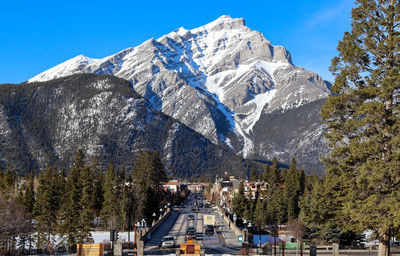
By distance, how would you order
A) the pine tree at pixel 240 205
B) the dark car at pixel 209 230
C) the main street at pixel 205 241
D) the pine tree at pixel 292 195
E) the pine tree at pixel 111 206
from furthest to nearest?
the pine tree at pixel 240 205 < the pine tree at pixel 292 195 < the pine tree at pixel 111 206 < the dark car at pixel 209 230 < the main street at pixel 205 241

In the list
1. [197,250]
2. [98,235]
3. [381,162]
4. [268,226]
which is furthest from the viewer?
[268,226]

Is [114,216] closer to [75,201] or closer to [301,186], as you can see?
[75,201]

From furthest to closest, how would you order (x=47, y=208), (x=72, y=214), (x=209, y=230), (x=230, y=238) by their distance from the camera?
1. (x=47, y=208)
2. (x=209, y=230)
3. (x=230, y=238)
4. (x=72, y=214)

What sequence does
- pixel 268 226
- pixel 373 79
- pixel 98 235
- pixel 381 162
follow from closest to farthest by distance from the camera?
pixel 381 162, pixel 373 79, pixel 98 235, pixel 268 226

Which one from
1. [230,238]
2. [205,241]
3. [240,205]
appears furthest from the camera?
[240,205]

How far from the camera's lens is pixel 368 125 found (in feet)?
92.1

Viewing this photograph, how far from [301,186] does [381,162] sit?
8247 centimetres

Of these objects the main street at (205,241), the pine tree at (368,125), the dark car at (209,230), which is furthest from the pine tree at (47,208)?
the pine tree at (368,125)

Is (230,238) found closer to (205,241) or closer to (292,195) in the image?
(205,241)

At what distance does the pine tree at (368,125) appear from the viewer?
1049 inches

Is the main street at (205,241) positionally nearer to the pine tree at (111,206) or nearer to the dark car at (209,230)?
the dark car at (209,230)

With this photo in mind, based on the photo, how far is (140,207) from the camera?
8406cm

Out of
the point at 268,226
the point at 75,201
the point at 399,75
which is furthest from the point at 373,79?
the point at 268,226

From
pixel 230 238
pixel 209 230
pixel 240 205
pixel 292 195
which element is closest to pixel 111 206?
pixel 209 230
